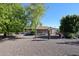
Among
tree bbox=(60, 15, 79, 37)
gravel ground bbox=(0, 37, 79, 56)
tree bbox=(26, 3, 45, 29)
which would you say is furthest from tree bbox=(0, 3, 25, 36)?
tree bbox=(60, 15, 79, 37)

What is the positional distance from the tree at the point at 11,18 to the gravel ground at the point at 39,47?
381 millimetres

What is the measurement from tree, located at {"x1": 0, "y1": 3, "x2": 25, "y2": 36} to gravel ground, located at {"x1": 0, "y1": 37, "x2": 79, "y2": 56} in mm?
381

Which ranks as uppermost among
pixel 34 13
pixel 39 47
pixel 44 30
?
pixel 34 13

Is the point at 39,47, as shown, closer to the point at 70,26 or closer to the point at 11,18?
the point at 70,26

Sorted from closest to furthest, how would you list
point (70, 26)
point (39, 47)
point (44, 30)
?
1. point (39, 47)
2. point (44, 30)
3. point (70, 26)

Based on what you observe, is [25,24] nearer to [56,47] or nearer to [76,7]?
[56,47]

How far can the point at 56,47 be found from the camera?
16.6 feet

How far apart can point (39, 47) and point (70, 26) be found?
2.99ft

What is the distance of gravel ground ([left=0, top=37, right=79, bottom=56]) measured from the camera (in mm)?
4734

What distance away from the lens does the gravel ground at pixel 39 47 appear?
4734 millimetres

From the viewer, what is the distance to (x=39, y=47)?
5023 mm

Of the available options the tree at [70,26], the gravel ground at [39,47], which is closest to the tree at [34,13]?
the gravel ground at [39,47]

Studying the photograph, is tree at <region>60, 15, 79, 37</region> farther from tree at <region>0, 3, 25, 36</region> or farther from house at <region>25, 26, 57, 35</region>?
tree at <region>0, 3, 25, 36</region>

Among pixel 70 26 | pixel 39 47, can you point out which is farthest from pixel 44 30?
pixel 70 26
